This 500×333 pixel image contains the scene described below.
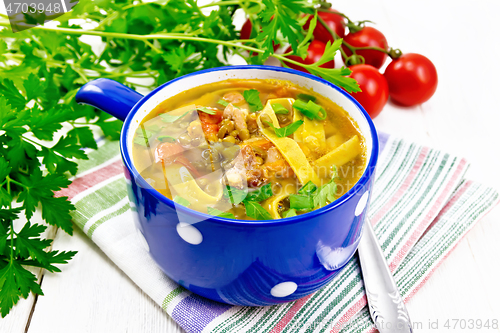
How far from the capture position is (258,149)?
221 centimetres

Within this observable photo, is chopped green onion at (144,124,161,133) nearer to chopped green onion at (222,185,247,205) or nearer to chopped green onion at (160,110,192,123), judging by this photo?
chopped green onion at (160,110,192,123)

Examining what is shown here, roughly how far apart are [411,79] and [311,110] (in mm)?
1547

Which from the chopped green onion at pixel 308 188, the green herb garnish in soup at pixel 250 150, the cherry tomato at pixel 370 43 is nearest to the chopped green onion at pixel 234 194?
the green herb garnish in soup at pixel 250 150

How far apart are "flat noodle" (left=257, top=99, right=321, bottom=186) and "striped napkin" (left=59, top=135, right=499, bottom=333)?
0.60 meters

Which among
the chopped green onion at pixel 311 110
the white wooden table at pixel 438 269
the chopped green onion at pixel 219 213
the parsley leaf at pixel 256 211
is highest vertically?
the chopped green onion at pixel 311 110

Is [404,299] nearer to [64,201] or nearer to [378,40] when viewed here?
[64,201]

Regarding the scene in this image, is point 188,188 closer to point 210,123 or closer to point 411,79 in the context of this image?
point 210,123

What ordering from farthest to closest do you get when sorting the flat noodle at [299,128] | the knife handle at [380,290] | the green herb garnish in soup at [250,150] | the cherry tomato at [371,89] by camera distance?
1. the cherry tomato at [371,89]
2. the flat noodle at [299,128]
3. the knife handle at [380,290]
4. the green herb garnish in soup at [250,150]

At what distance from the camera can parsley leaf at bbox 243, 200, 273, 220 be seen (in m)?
1.80

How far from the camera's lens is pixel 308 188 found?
1924 mm

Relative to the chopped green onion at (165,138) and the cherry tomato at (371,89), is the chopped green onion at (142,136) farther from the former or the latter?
the cherry tomato at (371,89)

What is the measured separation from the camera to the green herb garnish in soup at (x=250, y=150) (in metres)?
1.91

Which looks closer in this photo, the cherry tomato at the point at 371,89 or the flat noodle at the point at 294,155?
the flat noodle at the point at 294,155

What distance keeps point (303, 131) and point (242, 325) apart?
0.96 metres
